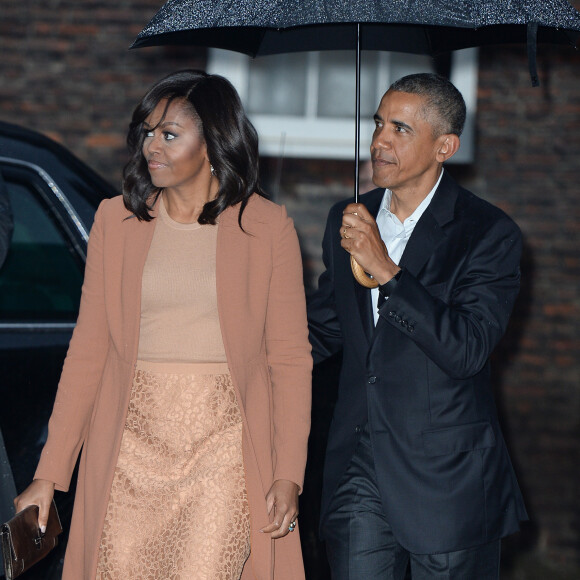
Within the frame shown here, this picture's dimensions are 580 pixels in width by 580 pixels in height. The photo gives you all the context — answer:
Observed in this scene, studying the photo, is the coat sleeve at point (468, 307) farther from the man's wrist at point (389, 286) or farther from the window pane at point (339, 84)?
the window pane at point (339, 84)

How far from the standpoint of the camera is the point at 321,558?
3.38m

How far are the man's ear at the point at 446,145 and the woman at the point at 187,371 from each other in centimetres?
53

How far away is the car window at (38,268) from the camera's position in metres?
3.59

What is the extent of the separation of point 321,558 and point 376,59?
189 inches

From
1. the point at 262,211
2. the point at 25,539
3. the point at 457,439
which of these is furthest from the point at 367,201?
the point at 25,539

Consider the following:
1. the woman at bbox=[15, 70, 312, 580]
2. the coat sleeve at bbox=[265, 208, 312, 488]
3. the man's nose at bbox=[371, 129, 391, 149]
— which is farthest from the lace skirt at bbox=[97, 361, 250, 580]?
the man's nose at bbox=[371, 129, 391, 149]

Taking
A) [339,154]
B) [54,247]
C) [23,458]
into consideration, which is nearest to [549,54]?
[339,154]

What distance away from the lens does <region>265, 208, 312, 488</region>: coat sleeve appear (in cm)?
273

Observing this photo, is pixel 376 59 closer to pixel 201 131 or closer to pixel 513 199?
pixel 513 199

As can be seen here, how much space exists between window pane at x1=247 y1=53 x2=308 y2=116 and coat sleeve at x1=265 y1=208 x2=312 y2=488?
4.78 meters

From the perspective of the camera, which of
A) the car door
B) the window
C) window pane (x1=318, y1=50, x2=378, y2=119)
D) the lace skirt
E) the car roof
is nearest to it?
the lace skirt

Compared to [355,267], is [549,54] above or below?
above

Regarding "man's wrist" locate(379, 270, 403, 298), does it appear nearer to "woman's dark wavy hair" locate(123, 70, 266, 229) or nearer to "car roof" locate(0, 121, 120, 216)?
"woman's dark wavy hair" locate(123, 70, 266, 229)

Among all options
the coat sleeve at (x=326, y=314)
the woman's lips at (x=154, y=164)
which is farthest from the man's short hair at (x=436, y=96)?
the woman's lips at (x=154, y=164)
